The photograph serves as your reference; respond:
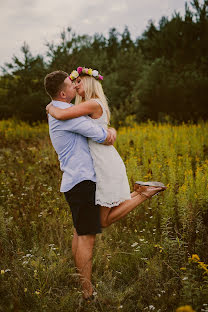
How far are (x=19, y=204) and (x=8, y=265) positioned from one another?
1626mm

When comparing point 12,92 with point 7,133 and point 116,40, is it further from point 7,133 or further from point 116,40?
point 116,40

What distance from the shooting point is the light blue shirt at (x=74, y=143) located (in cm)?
261

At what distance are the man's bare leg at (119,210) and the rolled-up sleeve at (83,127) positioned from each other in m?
0.72

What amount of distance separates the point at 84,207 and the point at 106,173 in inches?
14.7

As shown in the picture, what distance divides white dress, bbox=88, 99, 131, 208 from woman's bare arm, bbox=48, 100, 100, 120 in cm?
11

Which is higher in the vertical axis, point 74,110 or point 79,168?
point 74,110

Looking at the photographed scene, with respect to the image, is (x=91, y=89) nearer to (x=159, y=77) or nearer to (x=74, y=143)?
(x=74, y=143)

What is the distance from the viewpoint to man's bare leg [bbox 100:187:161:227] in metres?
2.92

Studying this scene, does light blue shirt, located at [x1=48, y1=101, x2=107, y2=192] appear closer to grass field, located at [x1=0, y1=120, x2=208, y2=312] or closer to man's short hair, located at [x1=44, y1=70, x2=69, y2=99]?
man's short hair, located at [x1=44, y1=70, x2=69, y2=99]

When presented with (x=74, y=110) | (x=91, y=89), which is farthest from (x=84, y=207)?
(x=91, y=89)

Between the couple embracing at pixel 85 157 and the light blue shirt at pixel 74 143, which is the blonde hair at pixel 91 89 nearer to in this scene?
the couple embracing at pixel 85 157

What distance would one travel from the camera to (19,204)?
181 inches

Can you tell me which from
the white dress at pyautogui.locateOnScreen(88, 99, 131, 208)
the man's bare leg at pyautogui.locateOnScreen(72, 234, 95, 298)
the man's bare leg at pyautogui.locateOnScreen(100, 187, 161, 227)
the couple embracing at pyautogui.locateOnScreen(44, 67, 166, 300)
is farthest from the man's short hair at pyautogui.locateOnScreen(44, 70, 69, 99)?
the man's bare leg at pyautogui.locateOnScreen(72, 234, 95, 298)

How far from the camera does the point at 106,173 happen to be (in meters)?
2.76
